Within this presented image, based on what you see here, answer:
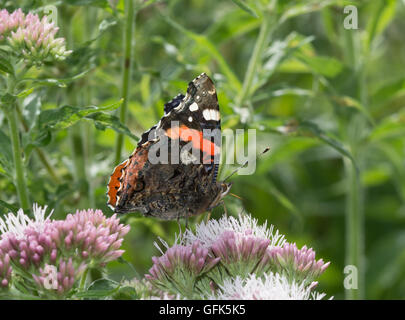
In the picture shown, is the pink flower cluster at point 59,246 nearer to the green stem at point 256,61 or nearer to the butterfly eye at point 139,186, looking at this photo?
the butterfly eye at point 139,186

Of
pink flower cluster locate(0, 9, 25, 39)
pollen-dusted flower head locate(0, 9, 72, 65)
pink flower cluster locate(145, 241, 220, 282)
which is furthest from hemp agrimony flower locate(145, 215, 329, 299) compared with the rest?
pink flower cluster locate(0, 9, 25, 39)

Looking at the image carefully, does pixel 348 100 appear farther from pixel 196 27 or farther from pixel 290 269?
pixel 196 27

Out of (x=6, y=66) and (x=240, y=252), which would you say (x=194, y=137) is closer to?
(x=240, y=252)

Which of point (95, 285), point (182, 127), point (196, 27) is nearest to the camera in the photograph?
point (95, 285)

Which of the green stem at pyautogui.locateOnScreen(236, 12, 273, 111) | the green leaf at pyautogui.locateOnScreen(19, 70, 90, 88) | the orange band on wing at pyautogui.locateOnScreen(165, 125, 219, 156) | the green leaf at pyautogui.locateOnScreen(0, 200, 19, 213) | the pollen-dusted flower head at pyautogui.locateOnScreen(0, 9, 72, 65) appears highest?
the green stem at pyautogui.locateOnScreen(236, 12, 273, 111)

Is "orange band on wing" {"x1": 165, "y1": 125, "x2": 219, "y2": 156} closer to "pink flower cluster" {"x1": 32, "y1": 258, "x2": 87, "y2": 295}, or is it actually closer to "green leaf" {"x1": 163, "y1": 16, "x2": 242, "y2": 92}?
"green leaf" {"x1": 163, "y1": 16, "x2": 242, "y2": 92}

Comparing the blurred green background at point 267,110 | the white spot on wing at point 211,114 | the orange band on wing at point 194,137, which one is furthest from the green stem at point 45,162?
the white spot on wing at point 211,114
